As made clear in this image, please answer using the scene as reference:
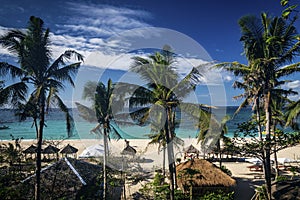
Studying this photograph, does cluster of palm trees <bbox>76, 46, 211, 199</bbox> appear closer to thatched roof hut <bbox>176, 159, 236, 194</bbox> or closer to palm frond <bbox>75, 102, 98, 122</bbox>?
thatched roof hut <bbox>176, 159, 236, 194</bbox>

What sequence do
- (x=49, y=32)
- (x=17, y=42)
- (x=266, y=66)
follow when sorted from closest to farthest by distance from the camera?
(x=17, y=42), (x=49, y=32), (x=266, y=66)

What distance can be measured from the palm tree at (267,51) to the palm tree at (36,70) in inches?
270

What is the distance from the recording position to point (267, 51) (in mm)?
9523

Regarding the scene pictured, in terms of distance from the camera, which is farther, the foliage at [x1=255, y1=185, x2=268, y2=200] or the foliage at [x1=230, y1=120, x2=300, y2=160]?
the foliage at [x1=255, y1=185, x2=268, y2=200]

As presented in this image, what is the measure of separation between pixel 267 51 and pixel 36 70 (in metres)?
8.55

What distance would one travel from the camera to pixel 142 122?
8.67 m

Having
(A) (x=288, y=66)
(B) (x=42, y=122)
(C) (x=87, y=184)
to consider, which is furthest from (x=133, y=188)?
(A) (x=288, y=66)

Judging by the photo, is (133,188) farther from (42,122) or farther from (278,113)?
(278,113)

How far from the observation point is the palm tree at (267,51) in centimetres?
937

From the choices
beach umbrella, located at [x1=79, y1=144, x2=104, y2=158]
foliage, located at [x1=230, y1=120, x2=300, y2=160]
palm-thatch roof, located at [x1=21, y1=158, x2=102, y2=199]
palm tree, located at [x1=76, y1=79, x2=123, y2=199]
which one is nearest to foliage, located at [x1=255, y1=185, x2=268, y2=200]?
foliage, located at [x1=230, y1=120, x2=300, y2=160]

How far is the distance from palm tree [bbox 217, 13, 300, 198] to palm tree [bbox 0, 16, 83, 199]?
22.5ft

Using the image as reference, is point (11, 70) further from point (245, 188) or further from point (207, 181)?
point (245, 188)

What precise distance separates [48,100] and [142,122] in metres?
3.25

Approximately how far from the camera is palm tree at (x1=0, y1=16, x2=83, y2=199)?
7.20m
